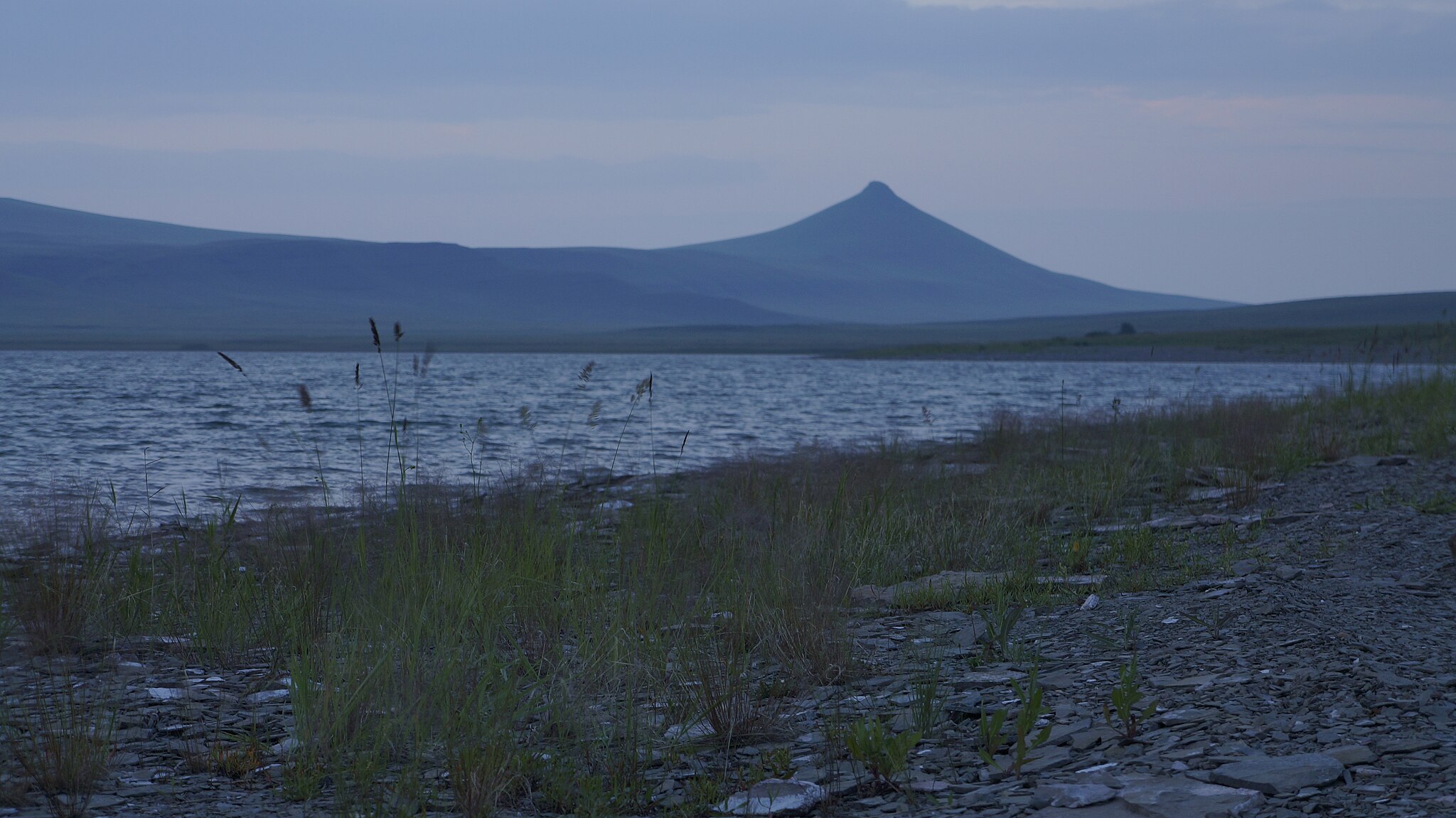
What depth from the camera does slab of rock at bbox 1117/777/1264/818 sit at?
2758 mm

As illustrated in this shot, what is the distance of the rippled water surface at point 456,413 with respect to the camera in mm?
11117

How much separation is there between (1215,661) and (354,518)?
426cm

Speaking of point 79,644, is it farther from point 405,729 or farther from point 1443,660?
point 1443,660

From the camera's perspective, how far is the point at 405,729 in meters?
3.49

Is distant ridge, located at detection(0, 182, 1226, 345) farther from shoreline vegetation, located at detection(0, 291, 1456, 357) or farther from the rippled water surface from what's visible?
the rippled water surface

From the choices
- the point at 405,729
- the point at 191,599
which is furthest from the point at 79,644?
the point at 405,729

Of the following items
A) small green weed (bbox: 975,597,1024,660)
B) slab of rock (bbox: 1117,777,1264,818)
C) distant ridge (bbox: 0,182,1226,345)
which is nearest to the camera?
slab of rock (bbox: 1117,777,1264,818)

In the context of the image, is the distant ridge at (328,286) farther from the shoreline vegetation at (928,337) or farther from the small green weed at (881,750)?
the small green weed at (881,750)

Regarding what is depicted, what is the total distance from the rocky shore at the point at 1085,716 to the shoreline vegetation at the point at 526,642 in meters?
0.03

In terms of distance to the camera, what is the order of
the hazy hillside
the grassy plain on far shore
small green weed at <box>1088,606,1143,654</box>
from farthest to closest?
1. the hazy hillside
2. the grassy plain on far shore
3. small green weed at <box>1088,606,1143,654</box>

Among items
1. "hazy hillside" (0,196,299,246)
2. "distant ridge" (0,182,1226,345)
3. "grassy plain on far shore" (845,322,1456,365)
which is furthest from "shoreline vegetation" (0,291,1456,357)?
"hazy hillside" (0,196,299,246)

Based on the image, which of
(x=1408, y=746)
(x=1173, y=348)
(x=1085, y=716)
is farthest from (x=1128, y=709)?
(x=1173, y=348)

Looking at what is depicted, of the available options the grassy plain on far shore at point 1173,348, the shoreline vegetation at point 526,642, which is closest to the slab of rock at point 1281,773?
the shoreline vegetation at point 526,642

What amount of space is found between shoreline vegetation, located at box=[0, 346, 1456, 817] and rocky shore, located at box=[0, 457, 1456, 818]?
0.09 feet
